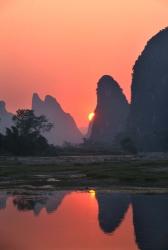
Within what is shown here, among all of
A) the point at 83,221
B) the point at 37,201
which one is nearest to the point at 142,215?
the point at 83,221

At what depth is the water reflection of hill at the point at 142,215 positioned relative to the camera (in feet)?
63.8

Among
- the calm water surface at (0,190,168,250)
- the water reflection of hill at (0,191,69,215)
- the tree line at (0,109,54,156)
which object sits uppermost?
the tree line at (0,109,54,156)

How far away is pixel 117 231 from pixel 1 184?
2402cm

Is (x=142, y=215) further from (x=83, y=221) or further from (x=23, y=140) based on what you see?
(x=23, y=140)

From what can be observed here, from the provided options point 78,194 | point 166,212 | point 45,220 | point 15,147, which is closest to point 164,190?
point 78,194

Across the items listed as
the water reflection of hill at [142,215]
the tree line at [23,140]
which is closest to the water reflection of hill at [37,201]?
the water reflection of hill at [142,215]

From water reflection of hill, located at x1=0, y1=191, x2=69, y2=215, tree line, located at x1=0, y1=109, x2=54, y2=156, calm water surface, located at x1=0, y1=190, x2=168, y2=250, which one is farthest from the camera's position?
tree line, located at x1=0, y1=109, x2=54, y2=156

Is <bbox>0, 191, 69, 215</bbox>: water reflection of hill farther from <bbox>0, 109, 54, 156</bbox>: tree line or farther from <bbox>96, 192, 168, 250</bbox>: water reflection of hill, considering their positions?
<bbox>0, 109, 54, 156</bbox>: tree line

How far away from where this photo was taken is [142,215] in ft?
84.0

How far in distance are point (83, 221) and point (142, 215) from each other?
113 inches

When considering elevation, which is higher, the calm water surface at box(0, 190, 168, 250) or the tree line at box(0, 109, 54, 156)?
the tree line at box(0, 109, 54, 156)

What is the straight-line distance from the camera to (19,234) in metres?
21.5

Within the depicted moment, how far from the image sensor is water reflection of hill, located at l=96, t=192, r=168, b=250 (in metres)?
19.4

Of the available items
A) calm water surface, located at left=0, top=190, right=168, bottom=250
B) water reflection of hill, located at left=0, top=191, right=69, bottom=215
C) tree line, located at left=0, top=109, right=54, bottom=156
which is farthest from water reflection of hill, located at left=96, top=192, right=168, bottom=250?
tree line, located at left=0, top=109, right=54, bottom=156
